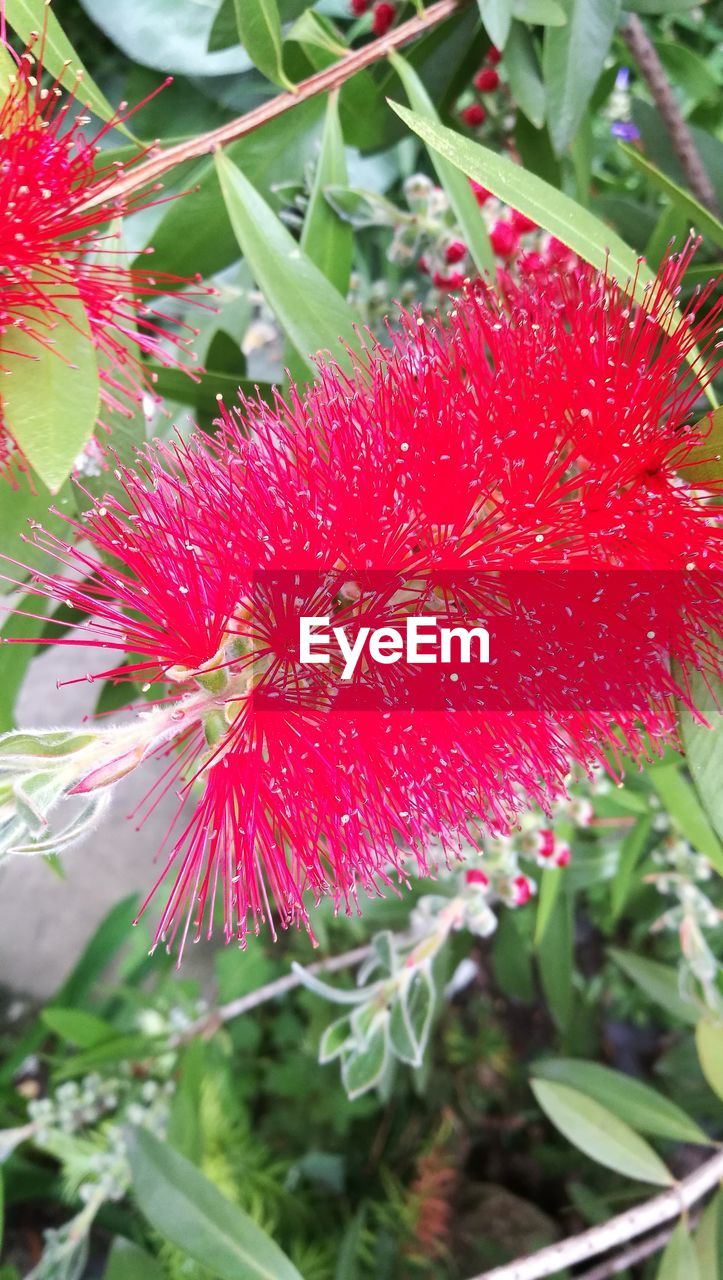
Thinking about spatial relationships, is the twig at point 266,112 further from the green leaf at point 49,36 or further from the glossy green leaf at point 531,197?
the glossy green leaf at point 531,197

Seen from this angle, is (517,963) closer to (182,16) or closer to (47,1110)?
(47,1110)

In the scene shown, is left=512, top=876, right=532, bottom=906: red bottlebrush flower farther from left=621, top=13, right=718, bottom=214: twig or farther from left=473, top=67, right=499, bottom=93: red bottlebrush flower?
left=473, top=67, right=499, bottom=93: red bottlebrush flower

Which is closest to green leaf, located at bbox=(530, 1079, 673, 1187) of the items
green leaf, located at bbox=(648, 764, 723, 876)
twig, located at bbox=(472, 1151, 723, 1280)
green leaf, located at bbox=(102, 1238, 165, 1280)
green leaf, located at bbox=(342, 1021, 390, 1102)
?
twig, located at bbox=(472, 1151, 723, 1280)

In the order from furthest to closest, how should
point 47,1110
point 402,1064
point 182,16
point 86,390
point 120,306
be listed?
point 402,1064
point 47,1110
point 182,16
point 120,306
point 86,390

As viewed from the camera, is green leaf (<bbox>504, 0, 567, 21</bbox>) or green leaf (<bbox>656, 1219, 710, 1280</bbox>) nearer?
green leaf (<bbox>504, 0, 567, 21</bbox>)

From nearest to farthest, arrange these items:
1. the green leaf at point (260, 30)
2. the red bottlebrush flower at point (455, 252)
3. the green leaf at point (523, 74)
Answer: the green leaf at point (260, 30) → the green leaf at point (523, 74) → the red bottlebrush flower at point (455, 252)

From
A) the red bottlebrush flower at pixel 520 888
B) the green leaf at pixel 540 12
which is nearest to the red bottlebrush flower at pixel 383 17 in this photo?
the green leaf at pixel 540 12

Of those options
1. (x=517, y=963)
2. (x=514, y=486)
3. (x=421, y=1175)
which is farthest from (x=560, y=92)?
(x=421, y=1175)
